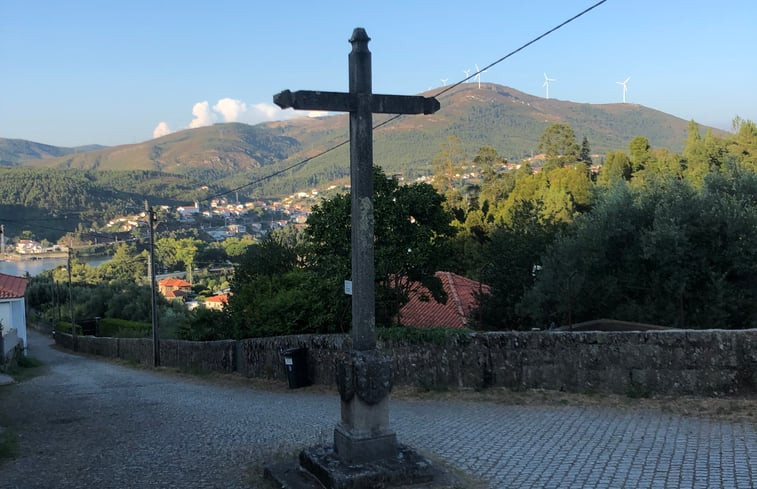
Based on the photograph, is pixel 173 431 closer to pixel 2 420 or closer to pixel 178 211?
pixel 2 420

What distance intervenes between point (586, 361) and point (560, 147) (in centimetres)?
5709

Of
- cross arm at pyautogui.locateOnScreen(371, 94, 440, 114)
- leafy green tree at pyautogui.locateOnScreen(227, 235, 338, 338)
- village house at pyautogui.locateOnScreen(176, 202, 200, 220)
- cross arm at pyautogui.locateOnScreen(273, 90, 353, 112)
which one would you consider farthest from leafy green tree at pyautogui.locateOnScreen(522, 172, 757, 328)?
village house at pyautogui.locateOnScreen(176, 202, 200, 220)

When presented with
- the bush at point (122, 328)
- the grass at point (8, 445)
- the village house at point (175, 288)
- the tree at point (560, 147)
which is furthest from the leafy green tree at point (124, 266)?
the grass at point (8, 445)

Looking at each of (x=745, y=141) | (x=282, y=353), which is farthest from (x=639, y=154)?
(x=282, y=353)

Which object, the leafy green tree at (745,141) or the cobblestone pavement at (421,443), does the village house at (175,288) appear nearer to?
the leafy green tree at (745,141)

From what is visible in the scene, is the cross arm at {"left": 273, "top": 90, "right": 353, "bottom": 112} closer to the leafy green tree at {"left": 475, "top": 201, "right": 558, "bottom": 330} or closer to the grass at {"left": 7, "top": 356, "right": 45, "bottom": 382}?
the leafy green tree at {"left": 475, "top": 201, "right": 558, "bottom": 330}

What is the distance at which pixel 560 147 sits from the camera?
63.2 m

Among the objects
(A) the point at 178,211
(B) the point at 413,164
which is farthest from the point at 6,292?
(B) the point at 413,164

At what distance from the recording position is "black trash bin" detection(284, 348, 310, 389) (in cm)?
1325

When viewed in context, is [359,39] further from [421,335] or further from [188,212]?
[188,212]

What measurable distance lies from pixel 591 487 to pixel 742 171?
13.3 metres

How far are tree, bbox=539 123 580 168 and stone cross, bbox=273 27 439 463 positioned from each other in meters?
56.1

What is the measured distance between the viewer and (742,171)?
15977 millimetres

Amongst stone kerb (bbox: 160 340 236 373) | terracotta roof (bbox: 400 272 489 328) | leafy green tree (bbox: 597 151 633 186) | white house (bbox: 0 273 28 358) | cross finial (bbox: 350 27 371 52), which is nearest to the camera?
cross finial (bbox: 350 27 371 52)
